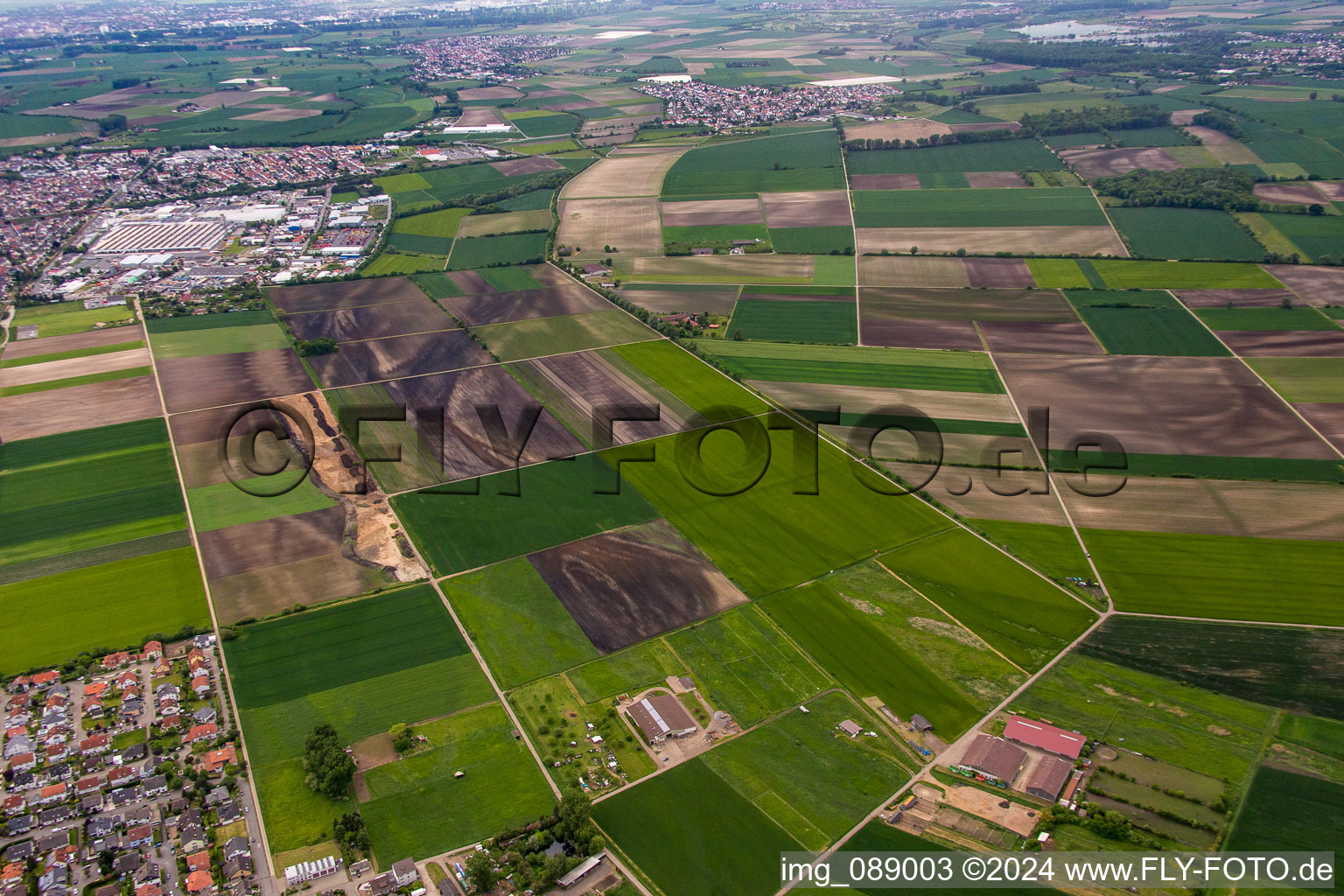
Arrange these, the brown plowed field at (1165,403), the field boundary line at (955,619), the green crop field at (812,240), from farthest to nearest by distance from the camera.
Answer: the green crop field at (812,240) → the brown plowed field at (1165,403) → the field boundary line at (955,619)

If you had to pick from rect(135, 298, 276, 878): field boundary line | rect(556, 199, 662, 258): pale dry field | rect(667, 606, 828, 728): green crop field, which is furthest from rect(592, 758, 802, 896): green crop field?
rect(556, 199, 662, 258): pale dry field

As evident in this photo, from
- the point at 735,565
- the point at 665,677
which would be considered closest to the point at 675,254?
the point at 735,565

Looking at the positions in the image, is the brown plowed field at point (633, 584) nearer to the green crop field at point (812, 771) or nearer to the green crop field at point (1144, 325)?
the green crop field at point (812, 771)

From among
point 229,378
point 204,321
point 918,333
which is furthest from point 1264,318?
point 204,321

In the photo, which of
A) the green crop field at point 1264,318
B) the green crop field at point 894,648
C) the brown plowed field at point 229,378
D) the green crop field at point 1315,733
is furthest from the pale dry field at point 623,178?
the green crop field at point 1315,733

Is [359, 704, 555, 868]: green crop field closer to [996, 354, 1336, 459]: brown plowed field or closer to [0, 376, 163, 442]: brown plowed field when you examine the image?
[0, 376, 163, 442]: brown plowed field

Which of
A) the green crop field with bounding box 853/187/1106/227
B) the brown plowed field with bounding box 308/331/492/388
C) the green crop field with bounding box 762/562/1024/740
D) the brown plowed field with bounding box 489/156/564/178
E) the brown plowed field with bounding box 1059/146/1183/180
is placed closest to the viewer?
the green crop field with bounding box 762/562/1024/740

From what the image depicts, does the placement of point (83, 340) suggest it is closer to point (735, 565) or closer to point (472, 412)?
point (472, 412)
